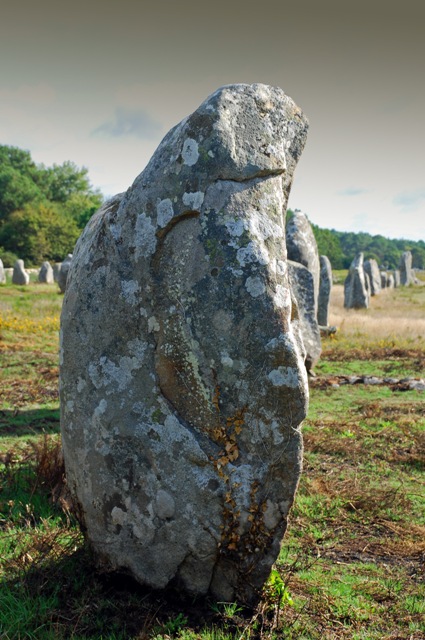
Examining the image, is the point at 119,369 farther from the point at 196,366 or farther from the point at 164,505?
the point at 164,505

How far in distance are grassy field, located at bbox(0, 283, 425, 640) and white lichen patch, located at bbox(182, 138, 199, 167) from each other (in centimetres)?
262

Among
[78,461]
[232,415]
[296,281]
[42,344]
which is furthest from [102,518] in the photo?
[42,344]

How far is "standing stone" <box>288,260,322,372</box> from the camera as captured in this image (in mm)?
12680

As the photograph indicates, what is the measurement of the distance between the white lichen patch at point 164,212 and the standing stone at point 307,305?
9.25 m

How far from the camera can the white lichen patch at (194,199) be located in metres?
3.53

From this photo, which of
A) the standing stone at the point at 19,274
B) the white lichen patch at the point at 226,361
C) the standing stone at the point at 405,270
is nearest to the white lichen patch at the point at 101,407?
the white lichen patch at the point at 226,361

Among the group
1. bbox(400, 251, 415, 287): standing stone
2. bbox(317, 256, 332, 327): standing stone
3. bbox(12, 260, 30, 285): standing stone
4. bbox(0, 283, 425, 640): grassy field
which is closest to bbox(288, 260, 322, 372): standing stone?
bbox(0, 283, 425, 640): grassy field

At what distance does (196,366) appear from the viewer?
138 inches

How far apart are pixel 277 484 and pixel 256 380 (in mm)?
635

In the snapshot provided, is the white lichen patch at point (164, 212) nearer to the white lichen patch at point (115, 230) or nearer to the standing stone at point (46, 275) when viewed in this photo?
the white lichen patch at point (115, 230)

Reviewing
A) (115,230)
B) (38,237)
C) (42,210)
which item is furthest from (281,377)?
(42,210)

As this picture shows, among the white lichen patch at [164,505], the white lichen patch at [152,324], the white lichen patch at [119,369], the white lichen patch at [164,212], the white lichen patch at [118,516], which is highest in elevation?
the white lichen patch at [164,212]

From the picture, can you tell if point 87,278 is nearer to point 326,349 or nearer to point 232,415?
point 232,415

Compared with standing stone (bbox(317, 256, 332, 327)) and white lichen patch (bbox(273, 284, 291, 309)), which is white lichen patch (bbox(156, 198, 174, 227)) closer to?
→ white lichen patch (bbox(273, 284, 291, 309))
